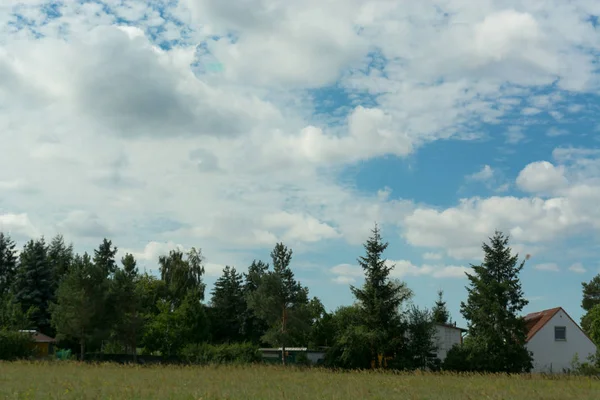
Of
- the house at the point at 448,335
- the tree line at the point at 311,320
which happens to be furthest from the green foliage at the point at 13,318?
the house at the point at 448,335

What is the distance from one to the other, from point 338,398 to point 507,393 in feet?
26.7

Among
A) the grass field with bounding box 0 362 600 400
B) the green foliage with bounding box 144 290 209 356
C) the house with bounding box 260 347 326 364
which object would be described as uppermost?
the green foliage with bounding box 144 290 209 356

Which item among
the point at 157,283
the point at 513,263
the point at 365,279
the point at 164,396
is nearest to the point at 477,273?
the point at 513,263

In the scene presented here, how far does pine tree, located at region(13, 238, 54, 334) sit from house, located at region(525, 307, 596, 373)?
5719cm

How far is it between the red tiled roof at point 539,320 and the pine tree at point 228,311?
3744 cm

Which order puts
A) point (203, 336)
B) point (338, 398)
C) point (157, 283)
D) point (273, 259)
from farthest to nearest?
point (157, 283)
point (203, 336)
point (273, 259)
point (338, 398)

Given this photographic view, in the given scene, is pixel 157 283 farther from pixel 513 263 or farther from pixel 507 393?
pixel 507 393

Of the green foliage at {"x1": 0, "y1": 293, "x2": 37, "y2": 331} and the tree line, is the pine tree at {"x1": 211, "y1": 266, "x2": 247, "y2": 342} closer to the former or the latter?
the tree line

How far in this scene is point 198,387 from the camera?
79.3 ft

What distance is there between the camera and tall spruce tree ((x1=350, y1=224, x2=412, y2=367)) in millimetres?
54219

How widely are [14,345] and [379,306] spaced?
32.1 meters

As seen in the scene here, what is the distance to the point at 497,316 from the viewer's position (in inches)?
2074

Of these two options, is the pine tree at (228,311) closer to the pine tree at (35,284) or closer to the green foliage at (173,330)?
the green foliage at (173,330)

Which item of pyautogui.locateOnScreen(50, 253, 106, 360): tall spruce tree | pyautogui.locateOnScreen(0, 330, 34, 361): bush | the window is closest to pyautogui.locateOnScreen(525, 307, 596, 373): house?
the window
